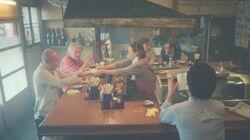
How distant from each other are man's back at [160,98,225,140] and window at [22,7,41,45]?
445 cm

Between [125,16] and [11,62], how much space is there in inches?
134

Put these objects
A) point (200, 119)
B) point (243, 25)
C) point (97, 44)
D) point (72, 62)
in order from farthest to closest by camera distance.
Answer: point (243, 25)
point (72, 62)
point (97, 44)
point (200, 119)

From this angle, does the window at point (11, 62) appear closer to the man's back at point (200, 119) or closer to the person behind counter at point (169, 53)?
the person behind counter at point (169, 53)

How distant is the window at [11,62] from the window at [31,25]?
464mm

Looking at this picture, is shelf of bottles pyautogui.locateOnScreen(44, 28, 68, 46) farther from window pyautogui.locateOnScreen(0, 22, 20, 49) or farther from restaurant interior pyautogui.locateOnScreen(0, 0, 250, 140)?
window pyautogui.locateOnScreen(0, 22, 20, 49)

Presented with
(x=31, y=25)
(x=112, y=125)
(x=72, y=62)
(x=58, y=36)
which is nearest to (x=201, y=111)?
(x=112, y=125)

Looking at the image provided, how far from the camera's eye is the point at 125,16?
2309 mm

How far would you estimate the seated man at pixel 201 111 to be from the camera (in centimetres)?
191

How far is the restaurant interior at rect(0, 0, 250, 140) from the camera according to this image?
7.68 ft

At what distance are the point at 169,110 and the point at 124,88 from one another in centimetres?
108

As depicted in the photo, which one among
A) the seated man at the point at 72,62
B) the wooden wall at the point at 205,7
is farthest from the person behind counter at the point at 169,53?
the seated man at the point at 72,62

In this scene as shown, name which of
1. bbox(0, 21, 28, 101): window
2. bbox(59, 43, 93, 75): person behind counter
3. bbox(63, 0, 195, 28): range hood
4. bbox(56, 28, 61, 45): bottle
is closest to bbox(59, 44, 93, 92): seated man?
bbox(59, 43, 93, 75): person behind counter

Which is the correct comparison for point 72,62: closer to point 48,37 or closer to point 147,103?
point 147,103

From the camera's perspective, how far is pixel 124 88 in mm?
3092
